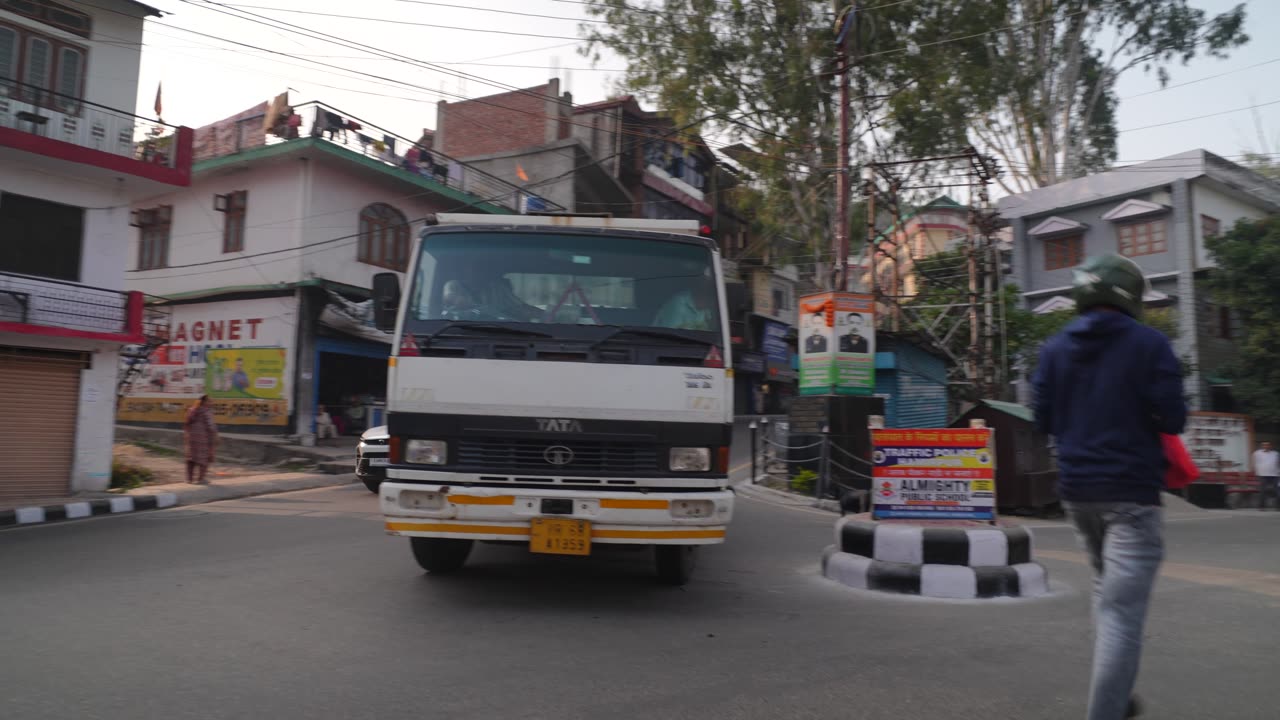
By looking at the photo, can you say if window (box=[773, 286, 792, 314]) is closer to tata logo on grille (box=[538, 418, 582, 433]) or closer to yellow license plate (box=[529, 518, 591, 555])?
tata logo on grille (box=[538, 418, 582, 433])

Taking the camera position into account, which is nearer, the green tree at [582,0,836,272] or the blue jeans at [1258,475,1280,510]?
the blue jeans at [1258,475,1280,510]

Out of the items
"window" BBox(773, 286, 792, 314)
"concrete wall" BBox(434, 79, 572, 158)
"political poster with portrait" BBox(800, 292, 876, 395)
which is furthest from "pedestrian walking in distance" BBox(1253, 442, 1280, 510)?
"window" BBox(773, 286, 792, 314)

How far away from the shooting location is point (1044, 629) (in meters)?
5.06

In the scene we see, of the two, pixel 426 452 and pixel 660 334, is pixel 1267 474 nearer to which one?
pixel 660 334

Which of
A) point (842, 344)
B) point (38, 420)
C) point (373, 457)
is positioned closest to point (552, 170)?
point (842, 344)

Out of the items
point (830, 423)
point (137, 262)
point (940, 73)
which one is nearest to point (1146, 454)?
point (830, 423)

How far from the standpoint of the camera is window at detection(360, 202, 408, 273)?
22719 millimetres

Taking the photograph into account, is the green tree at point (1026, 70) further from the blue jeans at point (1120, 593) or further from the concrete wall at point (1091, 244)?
the blue jeans at point (1120, 593)

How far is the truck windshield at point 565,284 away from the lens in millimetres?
5691

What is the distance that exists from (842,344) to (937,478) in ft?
24.6

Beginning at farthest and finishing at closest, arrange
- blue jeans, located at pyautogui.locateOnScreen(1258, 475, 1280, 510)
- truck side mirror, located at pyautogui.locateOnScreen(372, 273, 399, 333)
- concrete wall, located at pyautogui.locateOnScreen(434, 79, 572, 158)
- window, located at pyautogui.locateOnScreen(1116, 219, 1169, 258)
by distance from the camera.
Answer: concrete wall, located at pyautogui.locateOnScreen(434, 79, 572, 158), window, located at pyautogui.locateOnScreen(1116, 219, 1169, 258), blue jeans, located at pyautogui.locateOnScreen(1258, 475, 1280, 510), truck side mirror, located at pyautogui.locateOnScreen(372, 273, 399, 333)

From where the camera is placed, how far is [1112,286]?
322cm

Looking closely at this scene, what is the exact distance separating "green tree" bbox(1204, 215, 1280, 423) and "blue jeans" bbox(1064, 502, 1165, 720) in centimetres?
2400

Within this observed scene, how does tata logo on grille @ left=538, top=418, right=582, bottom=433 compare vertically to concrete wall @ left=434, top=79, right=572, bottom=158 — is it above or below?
below
